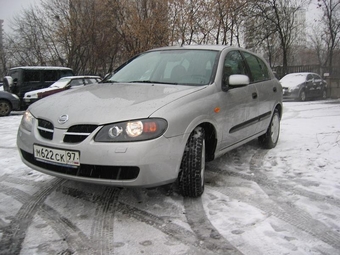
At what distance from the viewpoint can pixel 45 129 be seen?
8.95ft

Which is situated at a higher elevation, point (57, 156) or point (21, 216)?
point (57, 156)

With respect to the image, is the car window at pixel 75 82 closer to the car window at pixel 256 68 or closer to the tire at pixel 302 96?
the car window at pixel 256 68

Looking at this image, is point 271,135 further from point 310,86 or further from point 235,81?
point 310,86

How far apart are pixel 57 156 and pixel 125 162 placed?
606mm

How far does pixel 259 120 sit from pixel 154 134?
226 cm

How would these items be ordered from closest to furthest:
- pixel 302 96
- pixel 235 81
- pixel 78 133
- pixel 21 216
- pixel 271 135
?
pixel 78 133
pixel 21 216
pixel 235 81
pixel 271 135
pixel 302 96

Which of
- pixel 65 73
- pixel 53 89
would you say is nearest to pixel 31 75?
pixel 65 73

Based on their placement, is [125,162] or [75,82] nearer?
[125,162]

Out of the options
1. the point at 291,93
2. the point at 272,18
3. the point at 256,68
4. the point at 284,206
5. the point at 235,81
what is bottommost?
the point at 284,206

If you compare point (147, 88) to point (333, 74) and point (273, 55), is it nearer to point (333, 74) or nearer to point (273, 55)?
point (333, 74)

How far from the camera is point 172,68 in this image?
11.9 feet

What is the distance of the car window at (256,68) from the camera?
436 centimetres

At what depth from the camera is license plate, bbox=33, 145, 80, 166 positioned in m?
2.48

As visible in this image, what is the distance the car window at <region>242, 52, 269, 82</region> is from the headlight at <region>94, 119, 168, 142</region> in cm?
Result: 231
